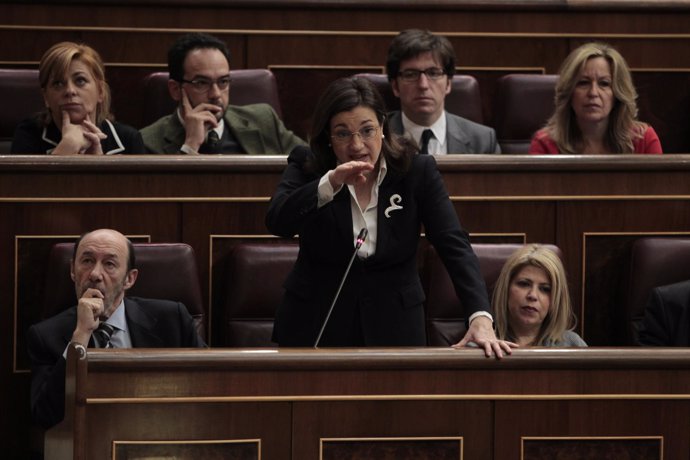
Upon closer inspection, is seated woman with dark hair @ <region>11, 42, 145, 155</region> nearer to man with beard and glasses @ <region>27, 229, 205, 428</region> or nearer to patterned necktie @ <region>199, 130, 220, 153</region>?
patterned necktie @ <region>199, 130, 220, 153</region>

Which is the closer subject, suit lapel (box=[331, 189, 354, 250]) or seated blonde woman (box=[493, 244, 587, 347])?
suit lapel (box=[331, 189, 354, 250])

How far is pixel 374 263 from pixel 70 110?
0.52m

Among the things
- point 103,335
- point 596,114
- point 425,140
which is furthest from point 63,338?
point 596,114

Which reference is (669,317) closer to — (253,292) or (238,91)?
(253,292)

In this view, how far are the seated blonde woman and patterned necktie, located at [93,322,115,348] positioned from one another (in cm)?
34

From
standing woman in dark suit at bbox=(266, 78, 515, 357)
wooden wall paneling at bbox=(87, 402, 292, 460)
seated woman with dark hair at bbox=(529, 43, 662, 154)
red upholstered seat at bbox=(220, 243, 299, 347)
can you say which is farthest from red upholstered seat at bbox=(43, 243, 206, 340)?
seated woman with dark hair at bbox=(529, 43, 662, 154)

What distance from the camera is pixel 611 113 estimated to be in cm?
153

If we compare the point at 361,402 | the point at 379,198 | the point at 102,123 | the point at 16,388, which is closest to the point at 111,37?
the point at 102,123

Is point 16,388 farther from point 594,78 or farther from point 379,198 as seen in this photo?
point 594,78

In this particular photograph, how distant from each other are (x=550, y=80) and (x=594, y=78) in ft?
0.57

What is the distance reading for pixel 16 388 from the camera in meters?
1.32

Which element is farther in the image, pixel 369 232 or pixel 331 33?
pixel 331 33

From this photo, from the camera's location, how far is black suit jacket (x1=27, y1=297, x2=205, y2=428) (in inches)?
44.1

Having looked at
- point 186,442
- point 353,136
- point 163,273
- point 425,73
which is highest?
point 425,73
